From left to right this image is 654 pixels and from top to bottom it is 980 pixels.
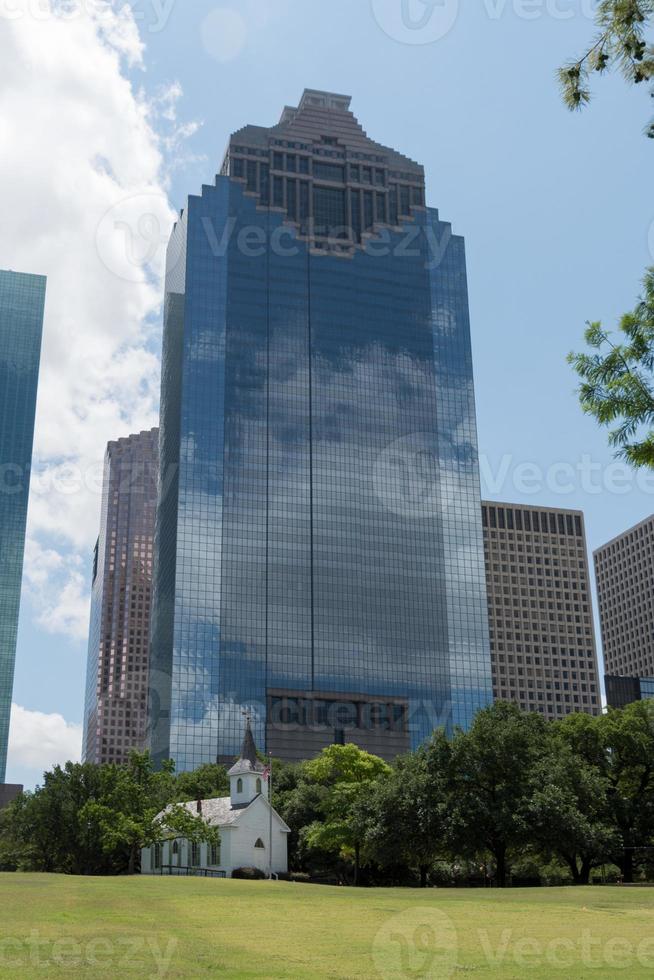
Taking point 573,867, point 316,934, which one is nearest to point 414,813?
point 573,867

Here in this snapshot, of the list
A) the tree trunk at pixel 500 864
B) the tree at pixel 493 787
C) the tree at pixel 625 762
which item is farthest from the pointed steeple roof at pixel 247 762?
the tree at pixel 625 762

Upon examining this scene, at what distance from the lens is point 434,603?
188500mm

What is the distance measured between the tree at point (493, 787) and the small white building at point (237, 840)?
59.2 ft

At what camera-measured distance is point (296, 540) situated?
602 ft

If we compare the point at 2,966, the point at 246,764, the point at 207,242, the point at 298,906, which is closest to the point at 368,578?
the point at 207,242

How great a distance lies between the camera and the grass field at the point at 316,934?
23.9 meters

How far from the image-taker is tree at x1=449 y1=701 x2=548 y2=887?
6988 centimetres

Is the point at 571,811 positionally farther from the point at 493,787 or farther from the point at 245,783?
the point at 245,783

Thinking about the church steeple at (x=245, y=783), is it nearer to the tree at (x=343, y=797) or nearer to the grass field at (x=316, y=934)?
the tree at (x=343, y=797)

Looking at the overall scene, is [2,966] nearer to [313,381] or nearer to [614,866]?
[614,866]

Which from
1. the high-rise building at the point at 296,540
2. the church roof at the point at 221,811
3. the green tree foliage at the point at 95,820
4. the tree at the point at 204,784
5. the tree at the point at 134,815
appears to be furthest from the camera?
the high-rise building at the point at 296,540

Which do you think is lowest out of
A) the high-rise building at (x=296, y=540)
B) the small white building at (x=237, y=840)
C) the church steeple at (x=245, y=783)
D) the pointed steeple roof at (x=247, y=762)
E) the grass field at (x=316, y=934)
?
the grass field at (x=316, y=934)

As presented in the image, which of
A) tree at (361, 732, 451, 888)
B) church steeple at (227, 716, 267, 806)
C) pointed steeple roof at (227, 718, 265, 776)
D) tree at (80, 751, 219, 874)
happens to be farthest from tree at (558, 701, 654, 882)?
tree at (80, 751, 219, 874)

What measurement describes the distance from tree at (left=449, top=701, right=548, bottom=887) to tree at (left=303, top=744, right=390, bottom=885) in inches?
359
